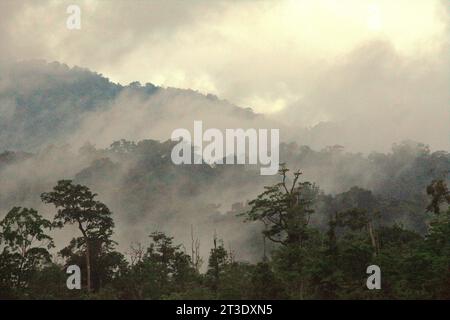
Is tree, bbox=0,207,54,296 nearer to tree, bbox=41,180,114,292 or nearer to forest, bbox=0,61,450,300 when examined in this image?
forest, bbox=0,61,450,300

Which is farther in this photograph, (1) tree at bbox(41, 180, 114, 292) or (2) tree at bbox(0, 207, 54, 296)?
(1) tree at bbox(41, 180, 114, 292)

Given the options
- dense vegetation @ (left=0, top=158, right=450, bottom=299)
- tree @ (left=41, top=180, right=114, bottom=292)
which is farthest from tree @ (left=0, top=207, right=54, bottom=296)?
tree @ (left=41, top=180, right=114, bottom=292)

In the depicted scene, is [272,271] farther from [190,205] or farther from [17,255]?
[190,205]

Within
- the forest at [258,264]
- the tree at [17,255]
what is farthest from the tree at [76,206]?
the tree at [17,255]

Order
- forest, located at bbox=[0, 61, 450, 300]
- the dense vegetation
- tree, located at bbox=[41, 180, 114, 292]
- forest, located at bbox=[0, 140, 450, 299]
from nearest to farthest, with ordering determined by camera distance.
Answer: the dense vegetation → forest, located at bbox=[0, 140, 450, 299] → forest, located at bbox=[0, 61, 450, 300] → tree, located at bbox=[41, 180, 114, 292]

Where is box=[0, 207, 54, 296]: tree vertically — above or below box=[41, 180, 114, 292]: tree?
below

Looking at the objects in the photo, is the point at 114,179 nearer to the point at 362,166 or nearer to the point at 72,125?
the point at 362,166

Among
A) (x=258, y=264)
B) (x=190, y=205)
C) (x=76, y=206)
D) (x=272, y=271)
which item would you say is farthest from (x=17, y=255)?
(x=190, y=205)

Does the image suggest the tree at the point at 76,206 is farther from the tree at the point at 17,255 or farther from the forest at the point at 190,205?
the tree at the point at 17,255
